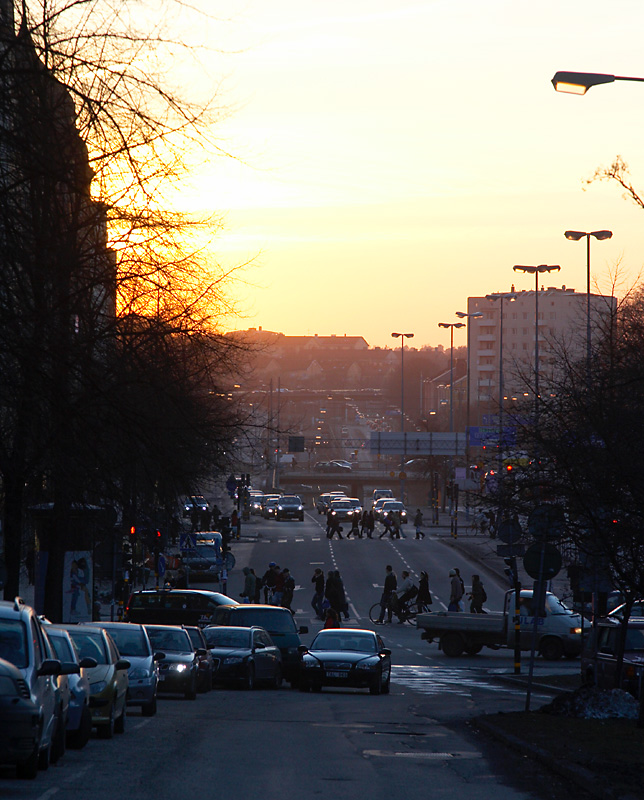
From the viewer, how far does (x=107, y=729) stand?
15.7m

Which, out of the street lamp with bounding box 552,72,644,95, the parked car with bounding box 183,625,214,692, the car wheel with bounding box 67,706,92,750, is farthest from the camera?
the parked car with bounding box 183,625,214,692

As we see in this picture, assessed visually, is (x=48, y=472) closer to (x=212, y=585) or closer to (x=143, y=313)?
(x=143, y=313)

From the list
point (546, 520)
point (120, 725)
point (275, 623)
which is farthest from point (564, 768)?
point (275, 623)

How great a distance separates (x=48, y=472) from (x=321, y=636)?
34.1ft

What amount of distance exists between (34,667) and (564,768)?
199 inches

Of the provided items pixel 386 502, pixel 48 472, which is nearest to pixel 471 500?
pixel 48 472

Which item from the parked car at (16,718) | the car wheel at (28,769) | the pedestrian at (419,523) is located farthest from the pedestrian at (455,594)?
the parked car at (16,718)

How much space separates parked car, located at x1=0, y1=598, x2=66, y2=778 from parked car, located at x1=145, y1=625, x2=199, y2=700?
1031 cm

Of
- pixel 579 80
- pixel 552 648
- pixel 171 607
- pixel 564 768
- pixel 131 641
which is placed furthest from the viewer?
pixel 552 648

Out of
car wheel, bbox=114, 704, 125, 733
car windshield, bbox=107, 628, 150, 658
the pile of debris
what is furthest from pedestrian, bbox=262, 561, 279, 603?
car wheel, bbox=114, 704, 125, 733

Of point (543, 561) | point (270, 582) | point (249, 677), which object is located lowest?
point (249, 677)

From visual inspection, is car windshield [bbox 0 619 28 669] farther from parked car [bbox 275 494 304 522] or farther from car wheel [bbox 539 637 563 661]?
parked car [bbox 275 494 304 522]

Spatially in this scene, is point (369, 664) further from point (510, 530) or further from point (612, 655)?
point (612, 655)

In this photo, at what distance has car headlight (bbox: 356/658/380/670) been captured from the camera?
24.6 metres
